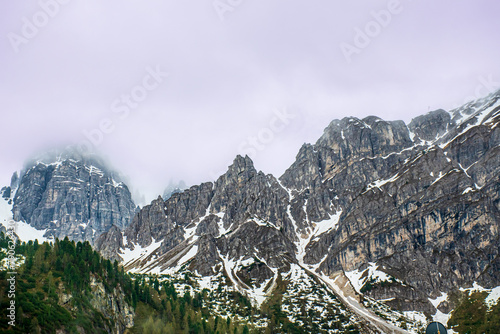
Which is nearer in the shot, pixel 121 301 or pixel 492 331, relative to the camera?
pixel 121 301

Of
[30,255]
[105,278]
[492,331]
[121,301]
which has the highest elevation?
[30,255]

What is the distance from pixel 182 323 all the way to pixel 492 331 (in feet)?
529

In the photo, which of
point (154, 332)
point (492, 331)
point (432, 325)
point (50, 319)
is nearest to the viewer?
point (432, 325)

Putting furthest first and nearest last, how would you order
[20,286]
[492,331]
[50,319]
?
[492,331], [20,286], [50,319]

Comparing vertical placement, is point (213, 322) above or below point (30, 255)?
below

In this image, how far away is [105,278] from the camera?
175m

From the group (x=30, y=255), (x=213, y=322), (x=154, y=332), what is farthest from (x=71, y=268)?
(x=213, y=322)

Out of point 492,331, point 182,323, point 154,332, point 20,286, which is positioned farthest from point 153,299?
point 492,331

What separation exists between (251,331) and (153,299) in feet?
180

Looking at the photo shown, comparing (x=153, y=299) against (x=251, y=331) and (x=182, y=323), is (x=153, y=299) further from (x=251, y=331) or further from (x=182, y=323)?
(x=251, y=331)

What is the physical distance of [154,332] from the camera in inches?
5851

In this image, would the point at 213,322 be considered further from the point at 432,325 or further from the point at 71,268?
the point at 432,325

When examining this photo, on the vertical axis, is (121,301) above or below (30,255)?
below

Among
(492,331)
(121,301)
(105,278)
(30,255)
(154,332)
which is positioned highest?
(30,255)
